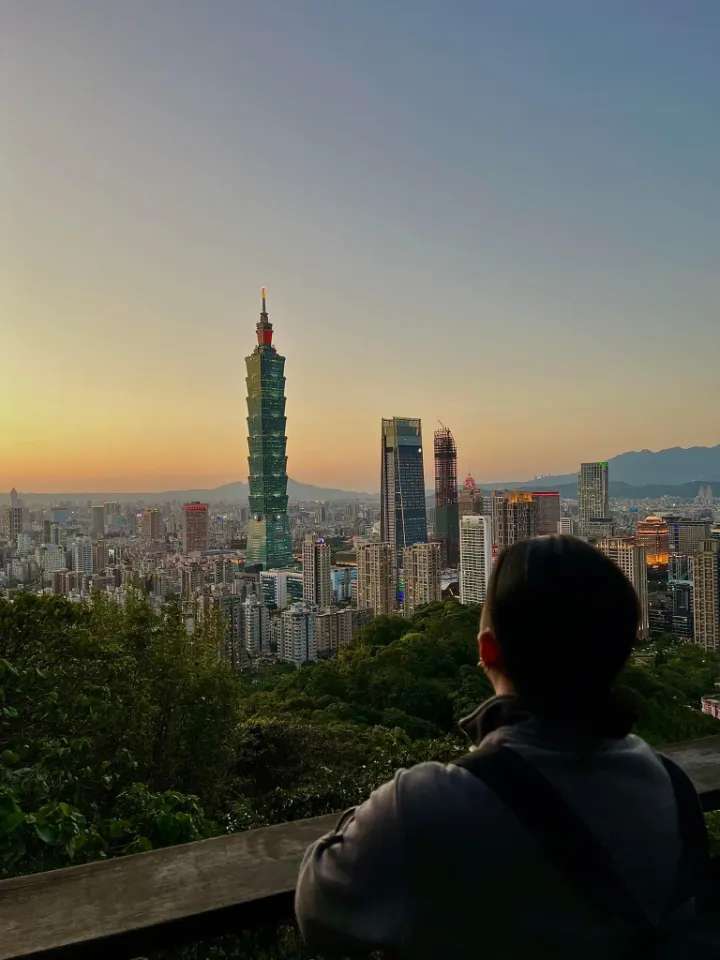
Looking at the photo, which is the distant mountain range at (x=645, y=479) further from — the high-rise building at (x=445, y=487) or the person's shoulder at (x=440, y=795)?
the person's shoulder at (x=440, y=795)

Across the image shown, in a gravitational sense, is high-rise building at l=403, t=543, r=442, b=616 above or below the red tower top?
below

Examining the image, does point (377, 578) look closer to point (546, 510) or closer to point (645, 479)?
point (546, 510)

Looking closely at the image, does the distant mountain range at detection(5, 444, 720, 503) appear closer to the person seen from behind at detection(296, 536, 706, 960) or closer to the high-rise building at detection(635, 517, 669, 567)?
the high-rise building at detection(635, 517, 669, 567)

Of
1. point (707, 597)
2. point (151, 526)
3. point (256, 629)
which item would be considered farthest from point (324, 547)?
point (707, 597)

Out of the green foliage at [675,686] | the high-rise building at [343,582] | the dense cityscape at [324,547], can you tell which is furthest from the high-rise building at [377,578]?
the green foliage at [675,686]

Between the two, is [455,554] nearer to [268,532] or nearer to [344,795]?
[268,532]

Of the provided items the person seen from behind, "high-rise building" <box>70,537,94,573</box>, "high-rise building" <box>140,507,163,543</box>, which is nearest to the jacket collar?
the person seen from behind

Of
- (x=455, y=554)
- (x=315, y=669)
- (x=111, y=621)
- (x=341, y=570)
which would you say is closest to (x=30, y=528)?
(x=341, y=570)
